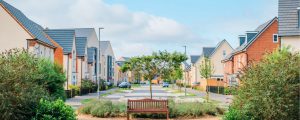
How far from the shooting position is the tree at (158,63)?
33.0 metres

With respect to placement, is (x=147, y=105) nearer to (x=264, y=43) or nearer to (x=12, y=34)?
(x=12, y=34)

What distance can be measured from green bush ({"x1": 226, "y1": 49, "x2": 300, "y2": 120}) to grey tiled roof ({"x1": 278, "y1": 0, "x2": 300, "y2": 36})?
16.8 metres

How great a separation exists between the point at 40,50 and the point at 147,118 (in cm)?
2192

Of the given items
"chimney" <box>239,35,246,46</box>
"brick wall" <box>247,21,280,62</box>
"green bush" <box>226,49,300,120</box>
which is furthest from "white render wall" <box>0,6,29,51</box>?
"chimney" <box>239,35,246,46</box>

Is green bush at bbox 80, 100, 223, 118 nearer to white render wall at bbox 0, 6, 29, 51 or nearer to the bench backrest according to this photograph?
the bench backrest

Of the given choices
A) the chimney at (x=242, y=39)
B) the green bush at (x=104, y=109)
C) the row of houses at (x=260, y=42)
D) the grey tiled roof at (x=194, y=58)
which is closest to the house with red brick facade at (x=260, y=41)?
the row of houses at (x=260, y=42)

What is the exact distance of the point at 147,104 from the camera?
829 inches

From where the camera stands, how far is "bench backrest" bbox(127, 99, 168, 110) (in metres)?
20.9

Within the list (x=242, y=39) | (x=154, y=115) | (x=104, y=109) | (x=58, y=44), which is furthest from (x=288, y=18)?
(x=58, y=44)

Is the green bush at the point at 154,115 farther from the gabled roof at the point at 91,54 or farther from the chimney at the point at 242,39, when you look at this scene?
the gabled roof at the point at 91,54

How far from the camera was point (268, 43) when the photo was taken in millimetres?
48125

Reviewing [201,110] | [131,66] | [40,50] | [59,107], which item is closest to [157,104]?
[201,110]

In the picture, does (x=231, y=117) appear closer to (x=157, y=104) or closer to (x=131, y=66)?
(x=157, y=104)

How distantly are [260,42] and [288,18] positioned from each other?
17.6 metres
